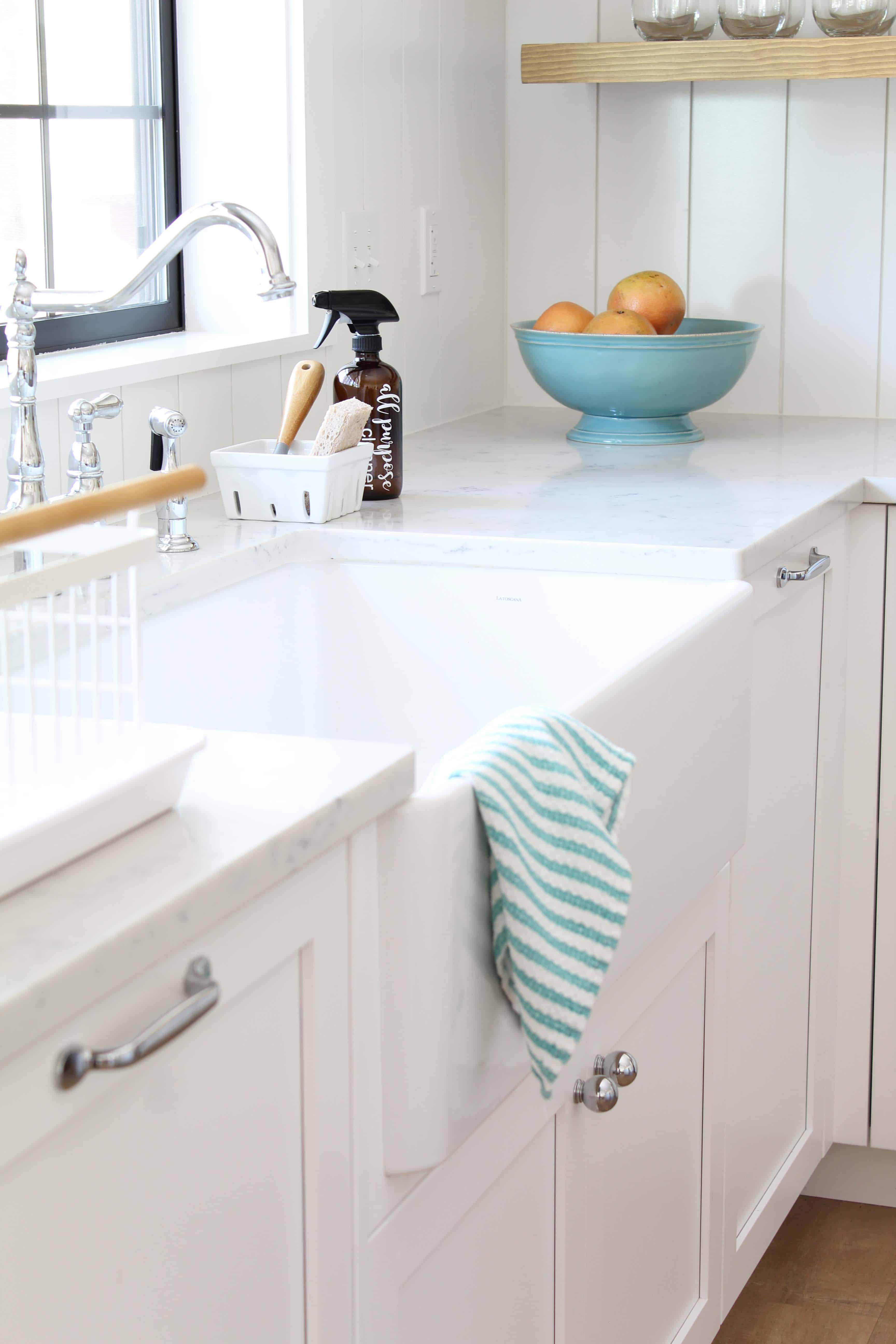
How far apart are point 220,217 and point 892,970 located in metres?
1.21

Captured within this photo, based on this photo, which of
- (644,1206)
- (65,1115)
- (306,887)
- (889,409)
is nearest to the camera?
(65,1115)

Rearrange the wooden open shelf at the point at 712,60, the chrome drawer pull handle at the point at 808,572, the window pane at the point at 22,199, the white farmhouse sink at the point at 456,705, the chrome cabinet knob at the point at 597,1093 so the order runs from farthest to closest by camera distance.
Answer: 1. the wooden open shelf at the point at 712,60
2. the window pane at the point at 22,199
3. the chrome drawer pull handle at the point at 808,572
4. the chrome cabinet knob at the point at 597,1093
5. the white farmhouse sink at the point at 456,705

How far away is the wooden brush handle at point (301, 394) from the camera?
5.20ft

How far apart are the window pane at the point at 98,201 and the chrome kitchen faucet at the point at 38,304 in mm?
455

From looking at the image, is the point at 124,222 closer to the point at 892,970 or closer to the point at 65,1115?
the point at 892,970

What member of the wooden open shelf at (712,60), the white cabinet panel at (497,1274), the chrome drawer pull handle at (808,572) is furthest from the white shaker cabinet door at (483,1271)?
the wooden open shelf at (712,60)

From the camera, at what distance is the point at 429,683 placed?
5.04ft

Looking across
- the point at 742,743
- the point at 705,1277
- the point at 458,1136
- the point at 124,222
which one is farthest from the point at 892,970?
the point at 124,222

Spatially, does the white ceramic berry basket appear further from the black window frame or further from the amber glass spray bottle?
the black window frame

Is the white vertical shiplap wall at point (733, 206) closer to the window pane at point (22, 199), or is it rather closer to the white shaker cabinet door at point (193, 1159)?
the window pane at point (22, 199)

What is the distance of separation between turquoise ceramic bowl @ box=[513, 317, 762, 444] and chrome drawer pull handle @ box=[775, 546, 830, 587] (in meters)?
0.43

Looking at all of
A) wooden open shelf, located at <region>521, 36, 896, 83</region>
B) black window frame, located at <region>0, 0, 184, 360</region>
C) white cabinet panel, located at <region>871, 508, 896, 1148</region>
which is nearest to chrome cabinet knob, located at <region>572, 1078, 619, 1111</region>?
white cabinet panel, located at <region>871, 508, 896, 1148</region>

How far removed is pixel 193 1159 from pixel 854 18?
76.6 inches

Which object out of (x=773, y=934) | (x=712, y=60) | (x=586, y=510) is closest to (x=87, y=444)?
(x=586, y=510)
